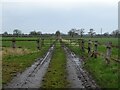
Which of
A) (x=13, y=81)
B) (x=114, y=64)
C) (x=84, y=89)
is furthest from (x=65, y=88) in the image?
(x=114, y=64)

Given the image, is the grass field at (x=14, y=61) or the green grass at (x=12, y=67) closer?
the green grass at (x=12, y=67)

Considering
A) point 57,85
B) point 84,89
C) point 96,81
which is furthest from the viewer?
point 96,81

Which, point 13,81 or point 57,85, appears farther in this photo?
point 13,81

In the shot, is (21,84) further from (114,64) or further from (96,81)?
(114,64)

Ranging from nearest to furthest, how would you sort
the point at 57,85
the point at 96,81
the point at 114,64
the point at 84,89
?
the point at 84,89 → the point at 57,85 → the point at 96,81 → the point at 114,64

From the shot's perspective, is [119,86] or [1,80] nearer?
[119,86]

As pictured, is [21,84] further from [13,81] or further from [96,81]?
[96,81]

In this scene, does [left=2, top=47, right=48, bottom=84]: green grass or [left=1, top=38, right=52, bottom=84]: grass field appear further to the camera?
[left=1, top=38, right=52, bottom=84]: grass field

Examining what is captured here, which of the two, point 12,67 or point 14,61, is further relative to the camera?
point 14,61

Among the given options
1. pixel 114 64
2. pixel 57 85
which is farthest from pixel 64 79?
pixel 114 64

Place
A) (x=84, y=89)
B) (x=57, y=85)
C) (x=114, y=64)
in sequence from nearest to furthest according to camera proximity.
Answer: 1. (x=84, y=89)
2. (x=57, y=85)
3. (x=114, y=64)

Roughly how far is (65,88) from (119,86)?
1.80 m

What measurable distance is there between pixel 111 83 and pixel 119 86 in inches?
27.6

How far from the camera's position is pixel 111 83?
41.0ft
